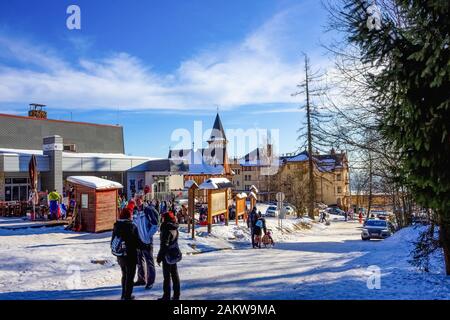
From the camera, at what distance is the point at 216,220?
77.4 feet

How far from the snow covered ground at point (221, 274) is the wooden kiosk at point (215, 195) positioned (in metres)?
4.96

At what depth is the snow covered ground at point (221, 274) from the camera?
760 cm

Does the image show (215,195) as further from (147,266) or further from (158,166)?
(158,166)

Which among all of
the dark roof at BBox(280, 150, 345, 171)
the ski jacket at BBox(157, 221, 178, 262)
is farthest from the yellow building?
the ski jacket at BBox(157, 221, 178, 262)

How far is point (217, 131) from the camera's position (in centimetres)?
6331

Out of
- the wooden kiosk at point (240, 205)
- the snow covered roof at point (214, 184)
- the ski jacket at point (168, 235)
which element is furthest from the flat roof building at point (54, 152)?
the ski jacket at point (168, 235)

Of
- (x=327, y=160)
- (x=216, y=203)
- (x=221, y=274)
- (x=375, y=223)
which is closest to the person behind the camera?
(x=221, y=274)

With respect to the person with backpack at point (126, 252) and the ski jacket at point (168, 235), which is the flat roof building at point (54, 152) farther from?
the ski jacket at point (168, 235)

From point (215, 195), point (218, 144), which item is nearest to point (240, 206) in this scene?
point (215, 195)

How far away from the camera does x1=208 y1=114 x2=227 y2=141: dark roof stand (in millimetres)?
62662

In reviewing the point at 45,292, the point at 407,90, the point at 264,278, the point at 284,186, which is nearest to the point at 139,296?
the point at 45,292

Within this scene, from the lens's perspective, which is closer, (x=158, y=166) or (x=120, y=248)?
(x=120, y=248)

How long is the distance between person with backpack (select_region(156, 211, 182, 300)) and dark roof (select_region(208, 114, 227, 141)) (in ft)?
181

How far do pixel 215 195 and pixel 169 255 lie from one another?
1297 cm
